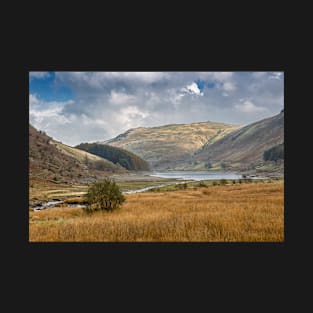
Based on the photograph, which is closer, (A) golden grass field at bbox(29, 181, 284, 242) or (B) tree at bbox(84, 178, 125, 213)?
(A) golden grass field at bbox(29, 181, 284, 242)

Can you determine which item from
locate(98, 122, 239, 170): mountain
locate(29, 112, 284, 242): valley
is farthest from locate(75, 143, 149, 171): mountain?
locate(98, 122, 239, 170): mountain

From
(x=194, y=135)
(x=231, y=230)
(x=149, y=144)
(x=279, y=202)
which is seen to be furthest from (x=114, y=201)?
(x=194, y=135)

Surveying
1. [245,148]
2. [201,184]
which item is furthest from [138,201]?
[245,148]

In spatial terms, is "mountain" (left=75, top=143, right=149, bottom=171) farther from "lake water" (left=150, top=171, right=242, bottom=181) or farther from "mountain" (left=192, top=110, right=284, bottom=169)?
"mountain" (left=192, top=110, right=284, bottom=169)

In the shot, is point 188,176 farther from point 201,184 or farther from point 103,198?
point 103,198

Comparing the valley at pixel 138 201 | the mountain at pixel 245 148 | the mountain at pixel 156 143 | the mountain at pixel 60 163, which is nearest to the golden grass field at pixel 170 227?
the valley at pixel 138 201

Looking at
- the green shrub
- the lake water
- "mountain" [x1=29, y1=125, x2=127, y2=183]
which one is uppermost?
"mountain" [x1=29, y1=125, x2=127, y2=183]

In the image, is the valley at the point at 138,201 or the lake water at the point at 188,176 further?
the lake water at the point at 188,176

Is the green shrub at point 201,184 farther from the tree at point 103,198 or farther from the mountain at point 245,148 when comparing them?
the tree at point 103,198
